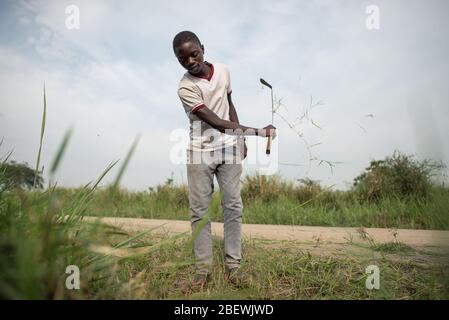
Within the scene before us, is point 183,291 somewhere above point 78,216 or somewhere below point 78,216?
below

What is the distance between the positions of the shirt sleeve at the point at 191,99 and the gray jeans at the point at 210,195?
13.0 inches

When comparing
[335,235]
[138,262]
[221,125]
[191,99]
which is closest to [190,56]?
[191,99]

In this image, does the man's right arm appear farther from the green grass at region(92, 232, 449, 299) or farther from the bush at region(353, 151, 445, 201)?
the bush at region(353, 151, 445, 201)

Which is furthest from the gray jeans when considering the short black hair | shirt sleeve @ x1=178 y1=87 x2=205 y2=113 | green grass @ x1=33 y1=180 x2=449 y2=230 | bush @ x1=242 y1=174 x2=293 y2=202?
bush @ x1=242 y1=174 x2=293 y2=202

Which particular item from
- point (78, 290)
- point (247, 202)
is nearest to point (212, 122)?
point (78, 290)

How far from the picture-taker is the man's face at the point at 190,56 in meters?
2.88

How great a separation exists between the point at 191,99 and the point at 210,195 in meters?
0.71

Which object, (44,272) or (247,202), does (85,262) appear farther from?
(247,202)

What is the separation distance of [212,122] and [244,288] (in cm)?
116

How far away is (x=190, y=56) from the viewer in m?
2.90

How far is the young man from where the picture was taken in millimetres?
2867

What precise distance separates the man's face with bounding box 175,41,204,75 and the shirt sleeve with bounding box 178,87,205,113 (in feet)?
0.50
